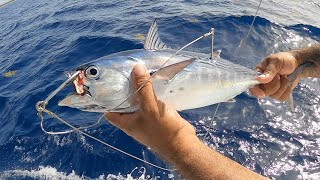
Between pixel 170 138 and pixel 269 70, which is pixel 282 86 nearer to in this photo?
pixel 269 70

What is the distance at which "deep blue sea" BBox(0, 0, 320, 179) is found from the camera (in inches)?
187

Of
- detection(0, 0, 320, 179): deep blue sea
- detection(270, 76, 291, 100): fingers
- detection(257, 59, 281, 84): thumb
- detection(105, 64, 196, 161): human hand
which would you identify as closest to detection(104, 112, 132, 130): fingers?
detection(105, 64, 196, 161): human hand

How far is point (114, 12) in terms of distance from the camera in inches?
475

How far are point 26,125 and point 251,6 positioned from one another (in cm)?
899

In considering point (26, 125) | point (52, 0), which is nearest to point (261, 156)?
point (26, 125)

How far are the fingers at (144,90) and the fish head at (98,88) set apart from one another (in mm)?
128

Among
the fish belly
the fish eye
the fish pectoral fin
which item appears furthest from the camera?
the fish belly

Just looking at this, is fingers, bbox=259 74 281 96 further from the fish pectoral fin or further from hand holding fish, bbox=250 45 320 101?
the fish pectoral fin

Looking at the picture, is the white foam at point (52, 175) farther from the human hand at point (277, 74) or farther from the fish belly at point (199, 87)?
the fish belly at point (199, 87)

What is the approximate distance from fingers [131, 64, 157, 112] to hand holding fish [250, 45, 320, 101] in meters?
1.68

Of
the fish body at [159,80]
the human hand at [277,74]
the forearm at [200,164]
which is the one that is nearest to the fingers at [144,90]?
the fish body at [159,80]

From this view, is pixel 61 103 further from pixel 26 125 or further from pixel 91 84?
pixel 26 125

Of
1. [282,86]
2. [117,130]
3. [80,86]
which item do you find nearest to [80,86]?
[80,86]

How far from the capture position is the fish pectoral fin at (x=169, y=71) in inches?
89.9
